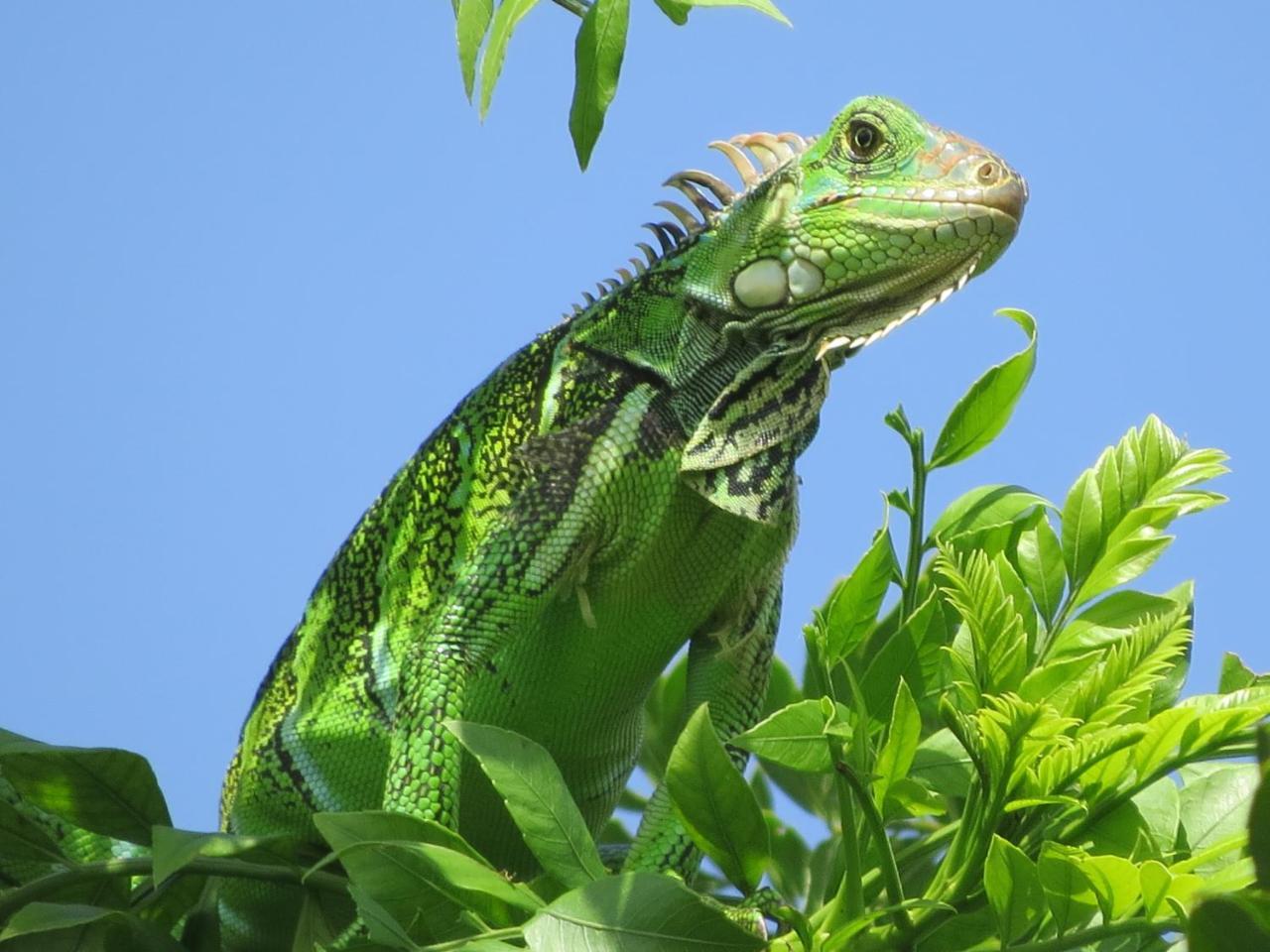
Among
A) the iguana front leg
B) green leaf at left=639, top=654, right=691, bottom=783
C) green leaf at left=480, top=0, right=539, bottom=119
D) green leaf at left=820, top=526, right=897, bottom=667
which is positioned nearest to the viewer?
green leaf at left=820, top=526, right=897, bottom=667

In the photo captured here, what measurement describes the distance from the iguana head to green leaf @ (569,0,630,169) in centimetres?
69

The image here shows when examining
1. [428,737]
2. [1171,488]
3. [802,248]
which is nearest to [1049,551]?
[1171,488]

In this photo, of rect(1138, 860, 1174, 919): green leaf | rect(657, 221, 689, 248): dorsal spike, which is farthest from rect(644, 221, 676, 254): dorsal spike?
rect(1138, 860, 1174, 919): green leaf

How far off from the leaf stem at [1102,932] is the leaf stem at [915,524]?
31.1 inches

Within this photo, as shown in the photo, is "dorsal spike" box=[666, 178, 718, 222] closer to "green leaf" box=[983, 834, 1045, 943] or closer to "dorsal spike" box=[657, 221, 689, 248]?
"dorsal spike" box=[657, 221, 689, 248]

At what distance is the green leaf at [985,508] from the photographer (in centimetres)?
300

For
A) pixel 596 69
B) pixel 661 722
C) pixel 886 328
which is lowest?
pixel 661 722

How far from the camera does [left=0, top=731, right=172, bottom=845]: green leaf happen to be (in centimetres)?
275

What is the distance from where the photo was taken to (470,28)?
278 cm

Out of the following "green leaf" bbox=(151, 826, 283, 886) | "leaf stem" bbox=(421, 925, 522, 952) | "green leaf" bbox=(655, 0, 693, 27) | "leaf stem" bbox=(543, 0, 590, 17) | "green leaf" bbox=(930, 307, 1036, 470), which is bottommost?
"leaf stem" bbox=(421, 925, 522, 952)

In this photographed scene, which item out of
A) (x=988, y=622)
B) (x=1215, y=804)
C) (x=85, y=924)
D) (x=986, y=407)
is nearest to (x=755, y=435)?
(x=986, y=407)

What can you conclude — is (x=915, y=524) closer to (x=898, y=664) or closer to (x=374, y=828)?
(x=898, y=664)

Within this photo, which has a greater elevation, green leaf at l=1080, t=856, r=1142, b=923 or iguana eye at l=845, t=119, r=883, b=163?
iguana eye at l=845, t=119, r=883, b=163

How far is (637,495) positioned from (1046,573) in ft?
3.12
